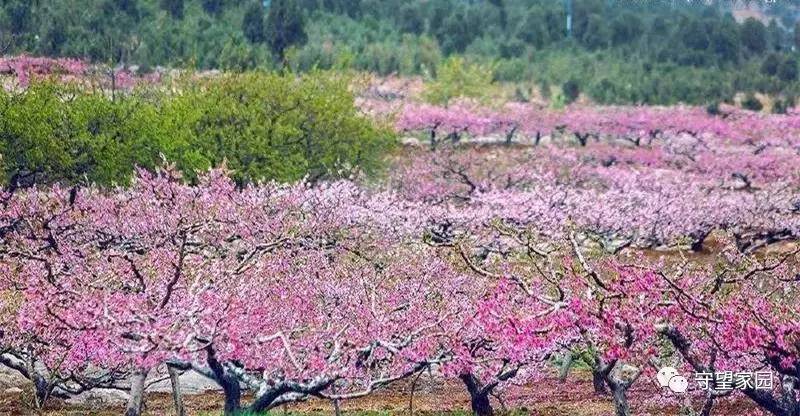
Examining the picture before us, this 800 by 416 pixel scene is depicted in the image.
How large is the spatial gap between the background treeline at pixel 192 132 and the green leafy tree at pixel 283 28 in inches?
1284

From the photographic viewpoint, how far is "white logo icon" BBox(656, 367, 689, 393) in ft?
46.8

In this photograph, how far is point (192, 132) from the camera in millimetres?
37531

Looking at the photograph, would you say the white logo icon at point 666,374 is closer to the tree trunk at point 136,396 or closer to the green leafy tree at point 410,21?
the tree trunk at point 136,396

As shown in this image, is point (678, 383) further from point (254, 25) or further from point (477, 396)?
point (254, 25)

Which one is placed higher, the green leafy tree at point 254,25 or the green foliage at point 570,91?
the green leafy tree at point 254,25

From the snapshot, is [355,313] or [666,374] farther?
[355,313]

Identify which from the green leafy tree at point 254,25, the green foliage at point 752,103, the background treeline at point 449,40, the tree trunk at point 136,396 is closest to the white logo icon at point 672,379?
the tree trunk at point 136,396

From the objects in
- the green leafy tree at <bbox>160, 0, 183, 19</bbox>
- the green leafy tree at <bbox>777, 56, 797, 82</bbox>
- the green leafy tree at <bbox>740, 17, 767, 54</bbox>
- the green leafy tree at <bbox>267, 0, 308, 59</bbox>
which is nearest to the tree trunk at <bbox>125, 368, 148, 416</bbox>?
the green leafy tree at <bbox>267, 0, 308, 59</bbox>

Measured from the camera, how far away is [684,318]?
43.2 feet

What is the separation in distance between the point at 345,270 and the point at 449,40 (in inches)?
3022

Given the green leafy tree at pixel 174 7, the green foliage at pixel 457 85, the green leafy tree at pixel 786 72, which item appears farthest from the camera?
the green leafy tree at pixel 786 72

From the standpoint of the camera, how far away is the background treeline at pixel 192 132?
3359 cm


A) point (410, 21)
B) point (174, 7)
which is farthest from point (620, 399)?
point (410, 21)

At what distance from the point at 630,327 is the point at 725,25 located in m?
93.3
